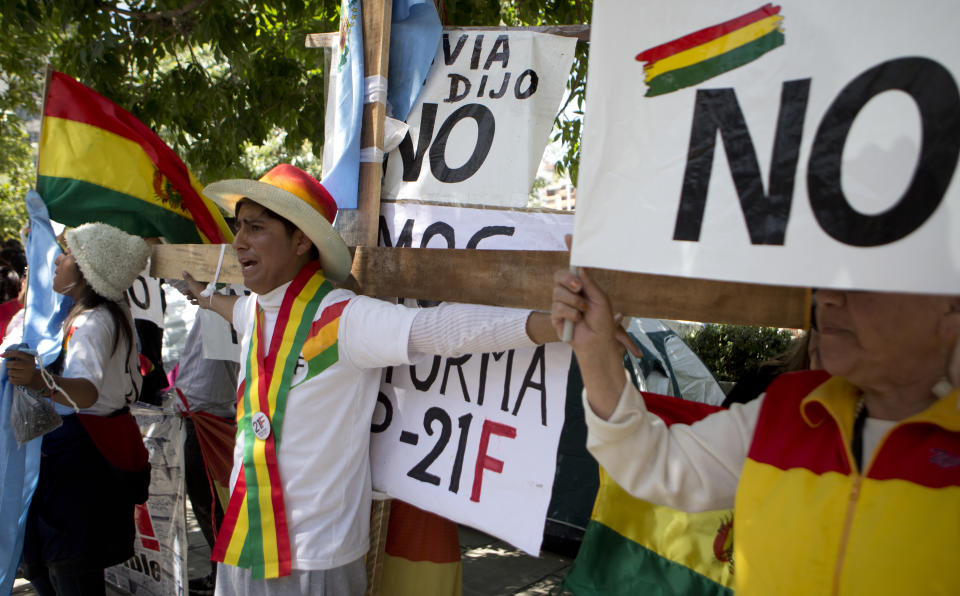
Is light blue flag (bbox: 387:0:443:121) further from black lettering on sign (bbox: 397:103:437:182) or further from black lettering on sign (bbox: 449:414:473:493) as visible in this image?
black lettering on sign (bbox: 449:414:473:493)

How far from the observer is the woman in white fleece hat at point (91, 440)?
305 cm

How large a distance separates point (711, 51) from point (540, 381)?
1089mm

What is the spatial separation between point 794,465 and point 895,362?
256mm

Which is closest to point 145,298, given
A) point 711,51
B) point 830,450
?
point 711,51

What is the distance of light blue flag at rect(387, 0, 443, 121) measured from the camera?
2576mm

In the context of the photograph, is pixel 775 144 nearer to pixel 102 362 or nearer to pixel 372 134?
pixel 372 134

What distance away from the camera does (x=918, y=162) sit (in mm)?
1043

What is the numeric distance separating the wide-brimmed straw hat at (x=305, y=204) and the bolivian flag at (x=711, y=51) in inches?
51.7

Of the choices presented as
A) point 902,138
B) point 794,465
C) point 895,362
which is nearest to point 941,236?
point 902,138

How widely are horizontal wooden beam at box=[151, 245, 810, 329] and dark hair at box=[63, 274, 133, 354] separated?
774 mm

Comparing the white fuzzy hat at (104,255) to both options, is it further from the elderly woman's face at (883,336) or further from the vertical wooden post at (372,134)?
the elderly woman's face at (883,336)

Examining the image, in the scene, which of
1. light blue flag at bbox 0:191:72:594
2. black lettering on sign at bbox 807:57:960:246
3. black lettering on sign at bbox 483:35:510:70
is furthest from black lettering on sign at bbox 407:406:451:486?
light blue flag at bbox 0:191:72:594

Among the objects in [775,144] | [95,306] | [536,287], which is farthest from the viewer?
[95,306]

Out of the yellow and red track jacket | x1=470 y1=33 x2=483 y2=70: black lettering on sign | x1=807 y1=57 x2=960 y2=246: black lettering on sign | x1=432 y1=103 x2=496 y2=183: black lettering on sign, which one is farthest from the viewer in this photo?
x1=470 y1=33 x2=483 y2=70: black lettering on sign
